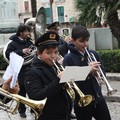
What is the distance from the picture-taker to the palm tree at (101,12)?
45.0 ft

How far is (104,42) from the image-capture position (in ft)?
51.1

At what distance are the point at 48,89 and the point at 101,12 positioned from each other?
11.0m

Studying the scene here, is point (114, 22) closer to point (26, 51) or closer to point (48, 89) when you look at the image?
point (26, 51)

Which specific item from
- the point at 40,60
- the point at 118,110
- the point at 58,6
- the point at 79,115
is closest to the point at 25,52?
the point at 118,110

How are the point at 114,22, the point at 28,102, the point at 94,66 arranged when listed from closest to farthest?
the point at 28,102
the point at 94,66
the point at 114,22

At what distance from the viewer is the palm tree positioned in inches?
540

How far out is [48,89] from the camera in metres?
3.60

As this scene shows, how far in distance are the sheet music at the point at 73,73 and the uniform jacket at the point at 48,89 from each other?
65mm

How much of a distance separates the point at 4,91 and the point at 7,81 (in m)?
0.14

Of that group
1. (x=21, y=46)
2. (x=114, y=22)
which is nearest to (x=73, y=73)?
(x=21, y=46)

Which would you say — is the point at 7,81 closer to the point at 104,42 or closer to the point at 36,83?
the point at 36,83

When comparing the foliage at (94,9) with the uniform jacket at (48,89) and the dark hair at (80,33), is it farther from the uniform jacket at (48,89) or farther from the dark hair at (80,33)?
the uniform jacket at (48,89)

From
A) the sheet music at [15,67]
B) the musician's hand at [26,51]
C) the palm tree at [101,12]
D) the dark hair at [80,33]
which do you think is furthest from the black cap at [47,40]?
the palm tree at [101,12]

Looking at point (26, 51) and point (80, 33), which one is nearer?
point (80, 33)
